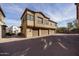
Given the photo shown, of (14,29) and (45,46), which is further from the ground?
(14,29)

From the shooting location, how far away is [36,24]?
12.5ft

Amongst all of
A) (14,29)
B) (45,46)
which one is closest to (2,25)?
(14,29)

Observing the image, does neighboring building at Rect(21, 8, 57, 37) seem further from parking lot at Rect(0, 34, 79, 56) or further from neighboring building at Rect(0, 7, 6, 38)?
neighboring building at Rect(0, 7, 6, 38)

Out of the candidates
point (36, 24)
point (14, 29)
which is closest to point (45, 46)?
point (36, 24)

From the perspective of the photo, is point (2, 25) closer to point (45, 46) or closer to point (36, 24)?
point (36, 24)

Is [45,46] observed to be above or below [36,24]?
below

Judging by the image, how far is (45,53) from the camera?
3701mm

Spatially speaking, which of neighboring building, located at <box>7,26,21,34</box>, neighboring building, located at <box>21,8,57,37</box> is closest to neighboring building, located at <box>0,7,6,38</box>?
neighboring building, located at <box>7,26,21,34</box>

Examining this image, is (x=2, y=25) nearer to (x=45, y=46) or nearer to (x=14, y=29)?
(x=14, y=29)

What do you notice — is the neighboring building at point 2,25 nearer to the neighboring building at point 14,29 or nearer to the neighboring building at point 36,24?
the neighboring building at point 14,29

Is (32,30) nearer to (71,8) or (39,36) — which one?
(39,36)

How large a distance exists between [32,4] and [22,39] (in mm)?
582

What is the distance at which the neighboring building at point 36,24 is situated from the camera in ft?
12.4

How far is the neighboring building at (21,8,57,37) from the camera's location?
377 cm
